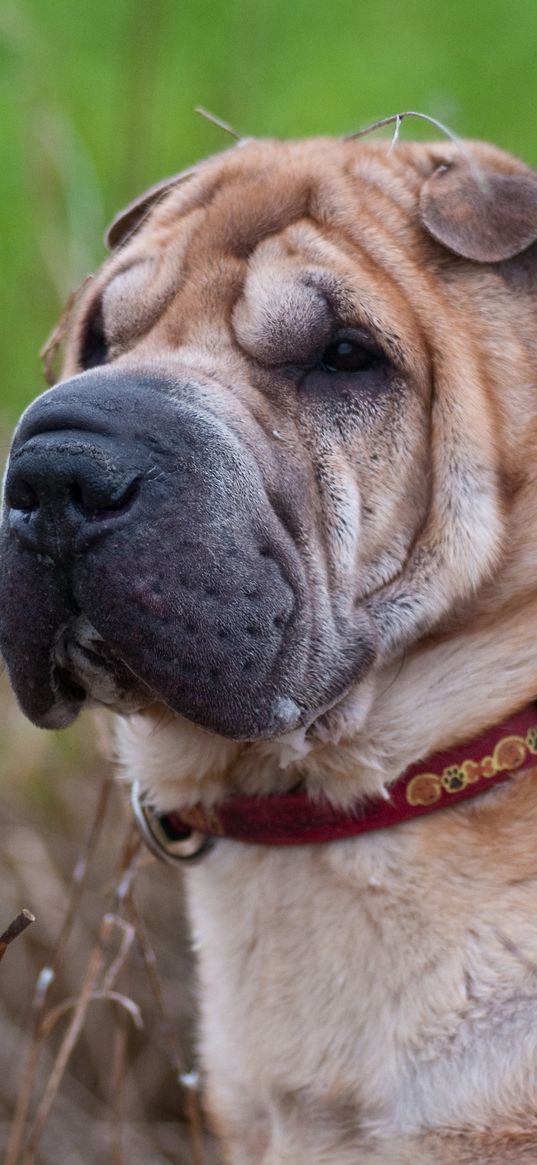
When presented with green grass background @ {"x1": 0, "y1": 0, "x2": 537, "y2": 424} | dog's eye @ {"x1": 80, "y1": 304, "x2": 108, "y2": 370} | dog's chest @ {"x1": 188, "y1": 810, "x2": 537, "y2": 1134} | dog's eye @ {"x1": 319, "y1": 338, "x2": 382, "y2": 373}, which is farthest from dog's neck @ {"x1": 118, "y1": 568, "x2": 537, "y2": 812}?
green grass background @ {"x1": 0, "y1": 0, "x2": 537, "y2": 424}

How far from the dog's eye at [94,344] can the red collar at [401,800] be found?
1.03 metres

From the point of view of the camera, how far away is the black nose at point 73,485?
A: 2361 mm

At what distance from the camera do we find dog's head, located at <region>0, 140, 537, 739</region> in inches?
94.4

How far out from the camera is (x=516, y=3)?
31.2 feet

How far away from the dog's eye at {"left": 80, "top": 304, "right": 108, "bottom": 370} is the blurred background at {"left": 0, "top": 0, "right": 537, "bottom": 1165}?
993 mm

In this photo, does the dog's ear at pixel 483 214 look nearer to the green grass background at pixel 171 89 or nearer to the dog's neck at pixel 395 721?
the dog's neck at pixel 395 721

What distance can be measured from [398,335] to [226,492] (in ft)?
1.56

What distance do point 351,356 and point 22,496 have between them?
687 millimetres

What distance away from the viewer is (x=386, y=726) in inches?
108

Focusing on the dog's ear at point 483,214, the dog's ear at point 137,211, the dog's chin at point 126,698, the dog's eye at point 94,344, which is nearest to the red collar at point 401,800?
the dog's chin at point 126,698

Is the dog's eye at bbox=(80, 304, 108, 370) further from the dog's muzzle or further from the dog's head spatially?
the dog's muzzle

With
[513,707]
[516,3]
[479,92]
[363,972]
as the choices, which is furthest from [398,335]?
[516,3]

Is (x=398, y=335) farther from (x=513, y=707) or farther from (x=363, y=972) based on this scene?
(x=363, y=972)

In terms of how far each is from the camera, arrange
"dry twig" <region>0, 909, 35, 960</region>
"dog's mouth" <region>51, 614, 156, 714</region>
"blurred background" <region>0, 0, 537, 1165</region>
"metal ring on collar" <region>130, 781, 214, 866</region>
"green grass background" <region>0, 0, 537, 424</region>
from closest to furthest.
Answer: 1. "dry twig" <region>0, 909, 35, 960</region>
2. "dog's mouth" <region>51, 614, 156, 714</region>
3. "metal ring on collar" <region>130, 781, 214, 866</region>
4. "blurred background" <region>0, 0, 537, 1165</region>
5. "green grass background" <region>0, 0, 537, 424</region>
